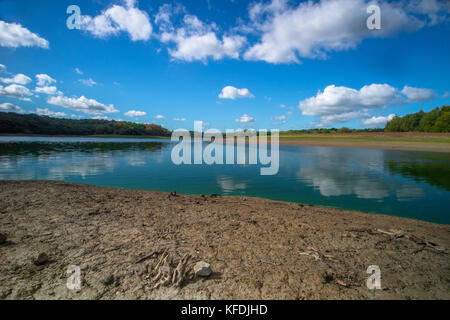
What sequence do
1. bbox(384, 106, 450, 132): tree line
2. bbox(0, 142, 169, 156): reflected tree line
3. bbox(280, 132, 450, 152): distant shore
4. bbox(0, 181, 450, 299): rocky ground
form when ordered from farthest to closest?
bbox(384, 106, 450, 132): tree line
bbox(280, 132, 450, 152): distant shore
bbox(0, 142, 169, 156): reflected tree line
bbox(0, 181, 450, 299): rocky ground

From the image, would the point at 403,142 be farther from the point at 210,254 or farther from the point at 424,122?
the point at 210,254

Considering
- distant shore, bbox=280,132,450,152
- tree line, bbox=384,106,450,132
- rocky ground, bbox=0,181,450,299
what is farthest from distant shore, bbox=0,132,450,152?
rocky ground, bbox=0,181,450,299

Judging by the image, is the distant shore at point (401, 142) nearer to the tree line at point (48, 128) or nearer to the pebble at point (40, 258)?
the pebble at point (40, 258)

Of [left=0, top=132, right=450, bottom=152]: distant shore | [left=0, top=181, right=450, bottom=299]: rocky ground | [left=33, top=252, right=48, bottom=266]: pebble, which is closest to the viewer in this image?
[left=0, top=181, right=450, bottom=299]: rocky ground

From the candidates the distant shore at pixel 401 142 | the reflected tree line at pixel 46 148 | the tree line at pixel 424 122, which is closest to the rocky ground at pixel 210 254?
the reflected tree line at pixel 46 148

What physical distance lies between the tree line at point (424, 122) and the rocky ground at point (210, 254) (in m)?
113

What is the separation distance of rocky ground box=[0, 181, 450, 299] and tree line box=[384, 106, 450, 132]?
11263cm

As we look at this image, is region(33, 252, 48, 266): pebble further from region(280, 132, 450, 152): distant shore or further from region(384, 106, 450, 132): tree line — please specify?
region(384, 106, 450, 132): tree line

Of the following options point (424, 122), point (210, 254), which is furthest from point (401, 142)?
point (210, 254)

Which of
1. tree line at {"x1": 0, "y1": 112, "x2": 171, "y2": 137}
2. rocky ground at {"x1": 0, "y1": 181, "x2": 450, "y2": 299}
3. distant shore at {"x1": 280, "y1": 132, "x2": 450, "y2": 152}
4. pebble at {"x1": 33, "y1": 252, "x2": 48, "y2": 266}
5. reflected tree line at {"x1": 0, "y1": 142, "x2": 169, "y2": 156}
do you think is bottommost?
rocky ground at {"x1": 0, "y1": 181, "x2": 450, "y2": 299}

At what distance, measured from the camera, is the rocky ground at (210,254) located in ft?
11.1

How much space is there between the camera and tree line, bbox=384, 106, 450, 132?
82.3m

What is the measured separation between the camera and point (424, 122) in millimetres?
95375
